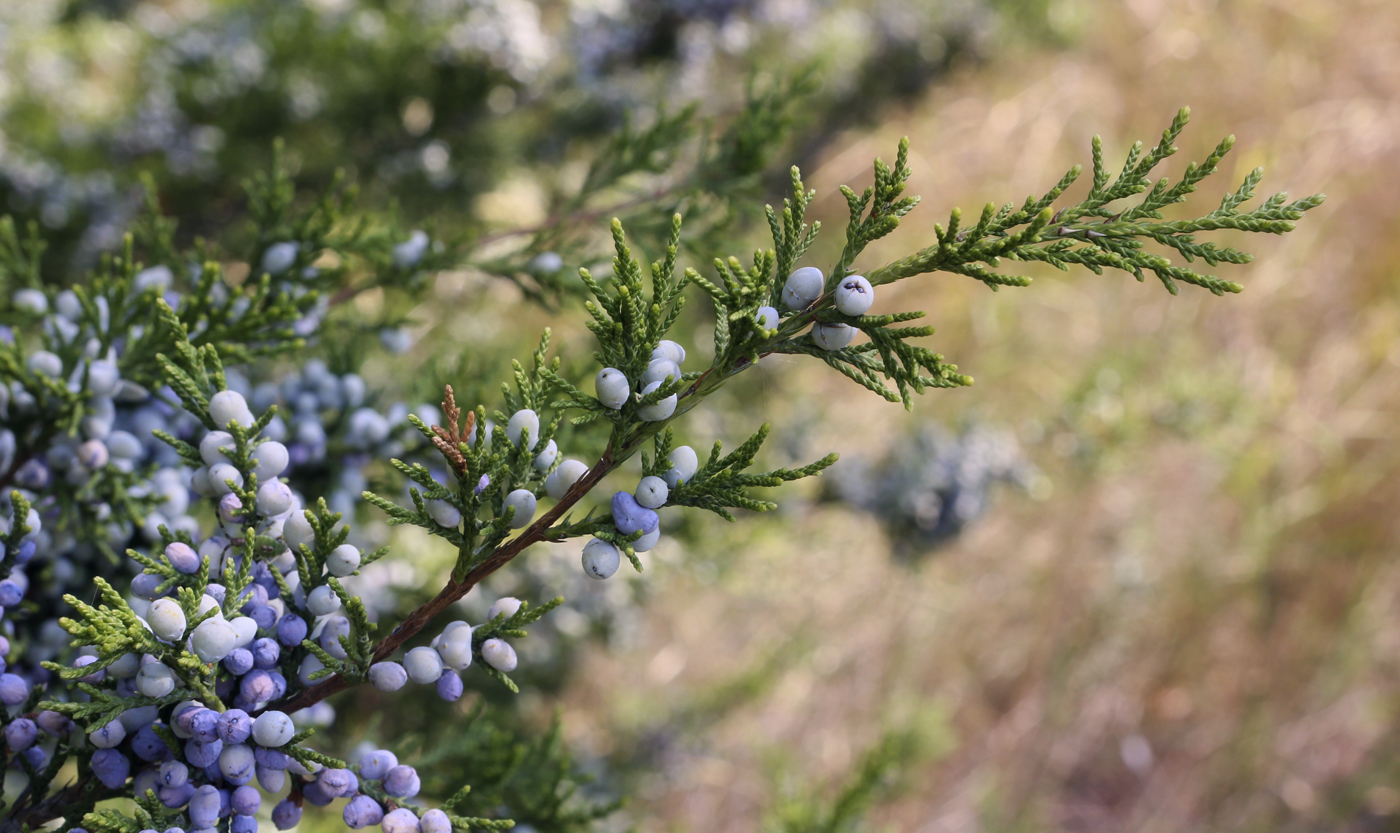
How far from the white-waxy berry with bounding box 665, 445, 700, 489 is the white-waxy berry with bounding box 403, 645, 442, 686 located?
0.24 meters

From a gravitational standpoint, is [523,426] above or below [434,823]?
above

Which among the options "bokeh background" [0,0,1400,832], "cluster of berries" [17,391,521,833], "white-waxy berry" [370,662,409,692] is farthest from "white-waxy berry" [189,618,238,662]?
"bokeh background" [0,0,1400,832]

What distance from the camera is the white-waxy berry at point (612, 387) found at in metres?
0.65

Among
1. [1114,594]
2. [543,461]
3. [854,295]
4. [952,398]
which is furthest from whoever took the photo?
[952,398]

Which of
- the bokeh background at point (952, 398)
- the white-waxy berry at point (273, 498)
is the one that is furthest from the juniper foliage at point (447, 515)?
the bokeh background at point (952, 398)

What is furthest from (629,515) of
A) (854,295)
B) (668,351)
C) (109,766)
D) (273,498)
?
(109,766)

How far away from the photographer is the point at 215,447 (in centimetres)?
79

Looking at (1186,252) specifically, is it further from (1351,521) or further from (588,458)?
(1351,521)

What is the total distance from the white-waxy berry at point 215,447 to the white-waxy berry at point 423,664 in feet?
0.85

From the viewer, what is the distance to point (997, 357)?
398cm

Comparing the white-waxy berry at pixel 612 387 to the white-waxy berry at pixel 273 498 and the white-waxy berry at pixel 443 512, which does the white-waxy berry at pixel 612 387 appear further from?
the white-waxy berry at pixel 273 498

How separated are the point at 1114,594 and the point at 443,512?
3.35m

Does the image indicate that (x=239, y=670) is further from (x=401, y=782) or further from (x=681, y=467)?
(x=681, y=467)

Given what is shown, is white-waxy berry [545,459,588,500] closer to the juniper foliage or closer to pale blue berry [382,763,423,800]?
the juniper foliage
